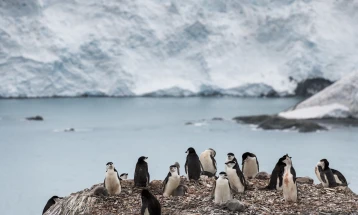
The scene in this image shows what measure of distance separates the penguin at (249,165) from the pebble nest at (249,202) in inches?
37.3

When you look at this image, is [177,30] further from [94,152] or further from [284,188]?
[284,188]

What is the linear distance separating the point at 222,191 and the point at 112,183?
1.58m

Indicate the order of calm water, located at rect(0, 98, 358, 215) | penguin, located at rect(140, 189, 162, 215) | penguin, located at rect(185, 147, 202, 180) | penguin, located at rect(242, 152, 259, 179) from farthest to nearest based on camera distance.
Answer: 1. calm water, located at rect(0, 98, 358, 215)
2. penguin, located at rect(242, 152, 259, 179)
3. penguin, located at rect(185, 147, 202, 180)
4. penguin, located at rect(140, 189, 162, 215)

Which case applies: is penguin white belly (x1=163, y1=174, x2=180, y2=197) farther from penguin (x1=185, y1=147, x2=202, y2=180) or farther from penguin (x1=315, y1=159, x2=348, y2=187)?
penguin (x1=315, y1=159, x2=348, y2=187)

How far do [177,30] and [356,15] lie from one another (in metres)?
13.3

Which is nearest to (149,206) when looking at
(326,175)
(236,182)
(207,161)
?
(236,182)

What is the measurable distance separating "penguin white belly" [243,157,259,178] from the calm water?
19.6 ft

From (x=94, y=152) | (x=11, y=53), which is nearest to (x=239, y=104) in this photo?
(x=11, y=53)

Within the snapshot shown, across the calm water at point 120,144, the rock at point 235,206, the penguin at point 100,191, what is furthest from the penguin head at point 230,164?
the calm water at point 120,144

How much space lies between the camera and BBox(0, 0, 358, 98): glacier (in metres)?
43.2

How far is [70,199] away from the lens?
28.1 ft

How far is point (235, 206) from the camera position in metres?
7.62

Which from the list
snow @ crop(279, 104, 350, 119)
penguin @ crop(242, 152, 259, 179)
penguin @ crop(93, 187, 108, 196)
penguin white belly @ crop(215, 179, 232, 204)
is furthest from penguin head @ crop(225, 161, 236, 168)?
snow @ crop(279, 104, 350, 119)

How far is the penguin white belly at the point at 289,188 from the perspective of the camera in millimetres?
7879
